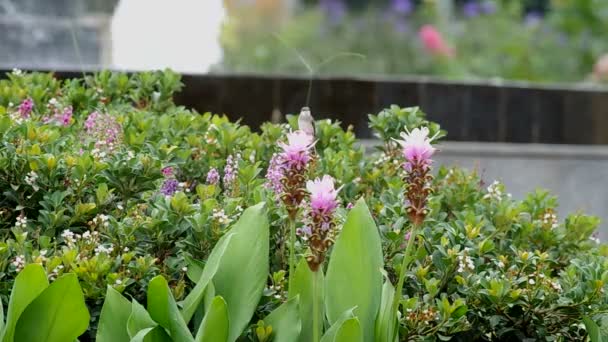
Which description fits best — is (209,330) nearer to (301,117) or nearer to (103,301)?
(103,301)

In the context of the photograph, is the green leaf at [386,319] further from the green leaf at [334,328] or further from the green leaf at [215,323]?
the green leaf at [215,323]

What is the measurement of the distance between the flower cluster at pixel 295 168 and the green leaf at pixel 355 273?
0.67 ft

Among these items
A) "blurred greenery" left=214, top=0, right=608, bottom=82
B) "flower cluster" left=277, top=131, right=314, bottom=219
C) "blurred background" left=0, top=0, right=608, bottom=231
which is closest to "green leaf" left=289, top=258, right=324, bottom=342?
"flower cluster" left=277, top=131, right=314, bottom=219

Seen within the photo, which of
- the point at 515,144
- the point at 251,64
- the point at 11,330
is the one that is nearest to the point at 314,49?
the point at 251,64

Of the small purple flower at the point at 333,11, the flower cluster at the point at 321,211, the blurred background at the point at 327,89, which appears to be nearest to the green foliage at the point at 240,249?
the flower cluster at the point at 321,211

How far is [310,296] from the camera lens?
2.48 meters

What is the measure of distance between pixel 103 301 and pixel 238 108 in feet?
9.72

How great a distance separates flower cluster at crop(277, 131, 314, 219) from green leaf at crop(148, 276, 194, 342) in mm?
299

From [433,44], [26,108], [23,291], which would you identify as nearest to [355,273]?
[23,291]

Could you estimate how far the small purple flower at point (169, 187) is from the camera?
2992mm

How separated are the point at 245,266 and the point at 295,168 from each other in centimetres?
33

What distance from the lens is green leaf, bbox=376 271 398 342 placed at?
2.38m

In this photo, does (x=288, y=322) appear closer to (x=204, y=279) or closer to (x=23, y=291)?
(x=204, y=279)

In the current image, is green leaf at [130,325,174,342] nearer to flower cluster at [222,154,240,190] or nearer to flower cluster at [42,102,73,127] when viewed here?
flower cluster at [222,154,240,190]
